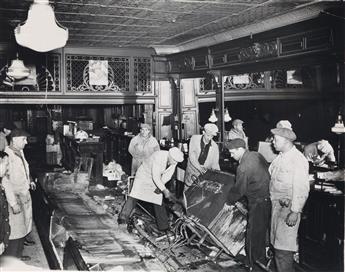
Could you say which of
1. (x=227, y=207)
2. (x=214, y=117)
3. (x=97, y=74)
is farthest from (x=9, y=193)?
(x=214, y=117)

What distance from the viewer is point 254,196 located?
193 inches

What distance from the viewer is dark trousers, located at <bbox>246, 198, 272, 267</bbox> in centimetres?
487

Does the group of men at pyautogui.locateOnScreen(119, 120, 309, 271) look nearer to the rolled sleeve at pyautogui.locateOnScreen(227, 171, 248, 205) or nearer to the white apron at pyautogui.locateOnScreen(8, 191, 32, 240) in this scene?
the rolled sleeve at pyautogui.locateOnScreen(227, 171, 248, 205)

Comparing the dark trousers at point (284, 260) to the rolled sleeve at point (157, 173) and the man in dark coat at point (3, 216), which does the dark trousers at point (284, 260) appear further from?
the man in dark coat at point (3, 216)

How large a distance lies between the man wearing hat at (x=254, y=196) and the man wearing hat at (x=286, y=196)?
6.5 inches

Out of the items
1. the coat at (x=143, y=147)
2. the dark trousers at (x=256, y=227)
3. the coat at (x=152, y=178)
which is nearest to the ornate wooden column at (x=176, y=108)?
the coat at (x=143, y=147)

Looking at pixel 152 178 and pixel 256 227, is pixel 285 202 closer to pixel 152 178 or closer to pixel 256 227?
pixel 256 227

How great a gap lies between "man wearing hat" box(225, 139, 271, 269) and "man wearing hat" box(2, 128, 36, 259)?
289 cm

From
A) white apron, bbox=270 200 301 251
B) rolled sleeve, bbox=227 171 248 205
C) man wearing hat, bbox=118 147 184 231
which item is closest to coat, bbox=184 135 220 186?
man wearing hat, bbox=118 147 184 231

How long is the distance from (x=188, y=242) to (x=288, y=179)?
1648 mm

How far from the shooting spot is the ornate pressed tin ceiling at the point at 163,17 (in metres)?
5.77

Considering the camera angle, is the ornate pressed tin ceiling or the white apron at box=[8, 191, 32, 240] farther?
the ornate pressed tin ceiling

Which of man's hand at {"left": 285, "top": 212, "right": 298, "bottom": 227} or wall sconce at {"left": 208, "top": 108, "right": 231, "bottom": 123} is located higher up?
wall sconce at {"left": 208, "top": 108, "right": 231, "bottom": 123}

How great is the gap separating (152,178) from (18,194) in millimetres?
1980
